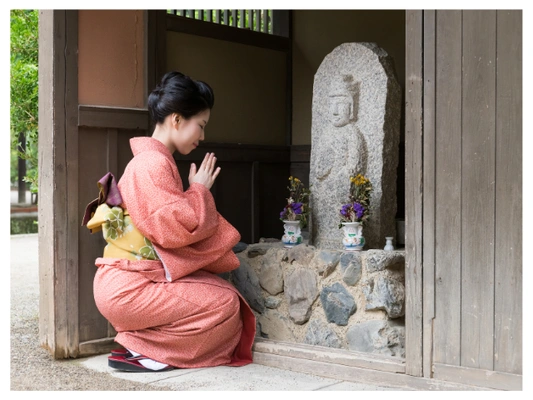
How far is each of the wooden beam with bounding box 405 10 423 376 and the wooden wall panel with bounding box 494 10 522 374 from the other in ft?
1.29

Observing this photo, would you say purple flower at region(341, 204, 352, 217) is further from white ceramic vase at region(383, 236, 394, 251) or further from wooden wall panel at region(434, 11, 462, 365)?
wooden wall panel at region(434, 11, 462, 365)

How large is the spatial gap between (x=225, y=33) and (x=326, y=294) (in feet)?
8.96

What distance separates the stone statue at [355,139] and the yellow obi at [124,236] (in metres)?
1.31

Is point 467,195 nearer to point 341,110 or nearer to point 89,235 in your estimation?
point 341,110

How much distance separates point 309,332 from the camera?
15.0 feet

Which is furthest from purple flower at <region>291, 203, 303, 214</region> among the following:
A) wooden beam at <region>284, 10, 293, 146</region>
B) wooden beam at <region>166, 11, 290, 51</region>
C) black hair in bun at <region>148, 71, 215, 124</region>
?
wooden beam at <region>284, 10, 293, 146</region>

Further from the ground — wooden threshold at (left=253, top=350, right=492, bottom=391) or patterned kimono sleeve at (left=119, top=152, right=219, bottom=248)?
patterned kimono sleeve at (left=119, top=152, right=219, bottom=248)

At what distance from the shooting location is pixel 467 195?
11.5 feet

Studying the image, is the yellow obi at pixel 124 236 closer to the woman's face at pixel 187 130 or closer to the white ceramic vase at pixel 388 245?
the woman's face at pixel 187 130

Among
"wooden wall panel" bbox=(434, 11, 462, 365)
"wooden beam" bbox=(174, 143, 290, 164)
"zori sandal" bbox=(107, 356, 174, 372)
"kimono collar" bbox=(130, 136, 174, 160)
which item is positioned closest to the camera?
"wooden wall panel" bbox=(434, 11, 462, 365)

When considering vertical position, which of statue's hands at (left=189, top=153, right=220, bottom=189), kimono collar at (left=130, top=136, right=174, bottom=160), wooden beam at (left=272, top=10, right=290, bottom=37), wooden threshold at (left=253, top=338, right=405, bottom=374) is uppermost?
wooden beam at (left=272, top=10, right=290, bottom=37)

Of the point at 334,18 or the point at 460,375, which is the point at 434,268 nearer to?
the point at 460,375

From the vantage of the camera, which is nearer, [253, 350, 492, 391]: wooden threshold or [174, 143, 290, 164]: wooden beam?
[253, 350, 492, 391]: wooden threshold

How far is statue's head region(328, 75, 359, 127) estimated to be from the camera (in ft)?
16.0
